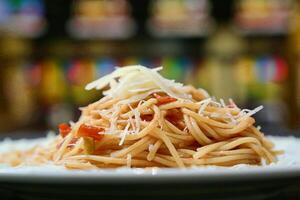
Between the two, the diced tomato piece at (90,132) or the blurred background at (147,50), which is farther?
the blurred background at (147,50)

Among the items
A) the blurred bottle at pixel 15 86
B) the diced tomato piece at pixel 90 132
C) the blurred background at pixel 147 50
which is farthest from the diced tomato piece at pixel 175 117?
the blurred bottle at pixel 15 86

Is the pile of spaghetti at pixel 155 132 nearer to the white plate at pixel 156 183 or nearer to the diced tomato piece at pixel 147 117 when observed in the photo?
the diced tomato piece at pixel 147 117

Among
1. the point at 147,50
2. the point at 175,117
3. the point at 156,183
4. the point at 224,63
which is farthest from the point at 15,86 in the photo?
the point at 156,183

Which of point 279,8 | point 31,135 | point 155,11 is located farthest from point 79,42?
point 31,135

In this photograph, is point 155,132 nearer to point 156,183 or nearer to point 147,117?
point 147,117

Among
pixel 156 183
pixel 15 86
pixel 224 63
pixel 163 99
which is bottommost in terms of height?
pixel 156 183

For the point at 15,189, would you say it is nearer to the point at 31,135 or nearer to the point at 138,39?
the point at 31,135

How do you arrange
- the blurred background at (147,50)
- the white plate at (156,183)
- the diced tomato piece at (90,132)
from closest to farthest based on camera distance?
1. the white plate at (156,183)
2. the diced tomato piece at (90,132)
3. the blurred background at (147,50)
